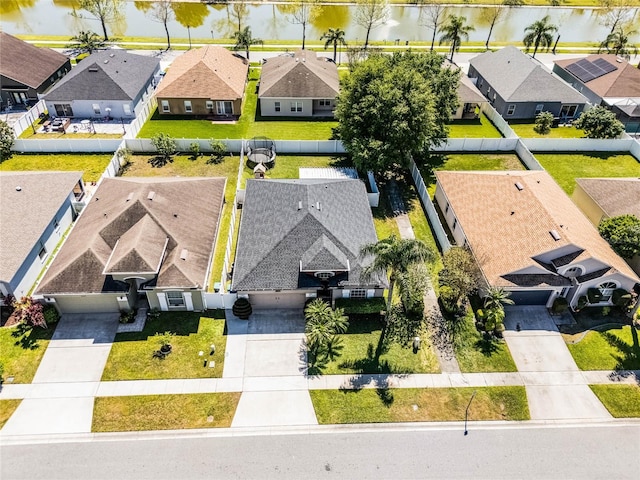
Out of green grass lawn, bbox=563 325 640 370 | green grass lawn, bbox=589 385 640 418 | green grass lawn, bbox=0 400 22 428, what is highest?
green grass lawn, bbox=563 325 640 370

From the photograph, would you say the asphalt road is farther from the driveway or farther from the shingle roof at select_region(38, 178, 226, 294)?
the shingle roof at select_region(38, 178, 226, 294)

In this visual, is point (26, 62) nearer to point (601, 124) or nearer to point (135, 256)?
point (135, 256)

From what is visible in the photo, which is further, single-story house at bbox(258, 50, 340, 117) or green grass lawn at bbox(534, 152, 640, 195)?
single-story house at bbox(258, 50, 340, 117)

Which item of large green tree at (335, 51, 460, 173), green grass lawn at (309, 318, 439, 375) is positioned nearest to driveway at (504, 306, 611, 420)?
green grass lawn at (309, 318, 439, 375)

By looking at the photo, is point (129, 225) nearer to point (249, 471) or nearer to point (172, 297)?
point (172, 297)

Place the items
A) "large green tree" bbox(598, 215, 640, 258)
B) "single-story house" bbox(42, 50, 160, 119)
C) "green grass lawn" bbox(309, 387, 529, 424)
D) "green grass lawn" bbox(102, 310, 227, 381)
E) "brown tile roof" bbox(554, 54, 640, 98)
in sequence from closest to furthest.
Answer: "green grass lawn" bbox(309, 387, 529, 424) < "green grass lawn" bbox(102, 310, 227, 381) < "large green tree" bbox(598, 215, 640, 258) < "single-story house" bbox(42, 50, 160, 119) < "brown tile roof" bbox(554, 54, 640, 98)
